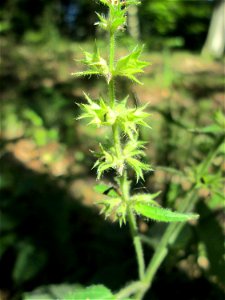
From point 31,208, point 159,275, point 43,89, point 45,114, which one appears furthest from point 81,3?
point 159,275

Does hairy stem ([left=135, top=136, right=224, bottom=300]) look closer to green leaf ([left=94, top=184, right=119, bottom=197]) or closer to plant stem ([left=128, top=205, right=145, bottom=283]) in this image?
plant stem ([left=128, top=205, right=145, bottom=283])

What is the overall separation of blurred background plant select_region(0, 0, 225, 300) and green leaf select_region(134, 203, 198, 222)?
0.44 m

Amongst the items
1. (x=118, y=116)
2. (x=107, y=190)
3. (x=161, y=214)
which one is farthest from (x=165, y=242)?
(x=118, y=116)

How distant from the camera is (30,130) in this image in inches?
249

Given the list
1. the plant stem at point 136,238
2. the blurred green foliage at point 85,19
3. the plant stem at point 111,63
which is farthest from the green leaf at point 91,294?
the blurred green foliage at point 85,19

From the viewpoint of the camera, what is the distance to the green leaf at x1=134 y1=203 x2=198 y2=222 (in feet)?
4.90

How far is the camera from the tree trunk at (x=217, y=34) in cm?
1457

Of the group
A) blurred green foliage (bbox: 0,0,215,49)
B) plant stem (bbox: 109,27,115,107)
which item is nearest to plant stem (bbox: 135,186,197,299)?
plant stem (bbox: 109,27,115,107)

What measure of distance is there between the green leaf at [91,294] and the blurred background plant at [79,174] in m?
0.56

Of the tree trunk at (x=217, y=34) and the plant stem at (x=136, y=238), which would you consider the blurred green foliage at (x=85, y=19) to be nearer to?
the tree trunk at (x=217, y=34)

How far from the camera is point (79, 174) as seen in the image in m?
4.91

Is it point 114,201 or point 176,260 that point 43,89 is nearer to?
point 176,260

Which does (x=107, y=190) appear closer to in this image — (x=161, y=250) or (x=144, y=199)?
(x=144, y=199)

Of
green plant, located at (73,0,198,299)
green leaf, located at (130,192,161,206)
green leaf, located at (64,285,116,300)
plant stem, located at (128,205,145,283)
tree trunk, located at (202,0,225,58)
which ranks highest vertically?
tree trunk, located at (202,0,225,58)
